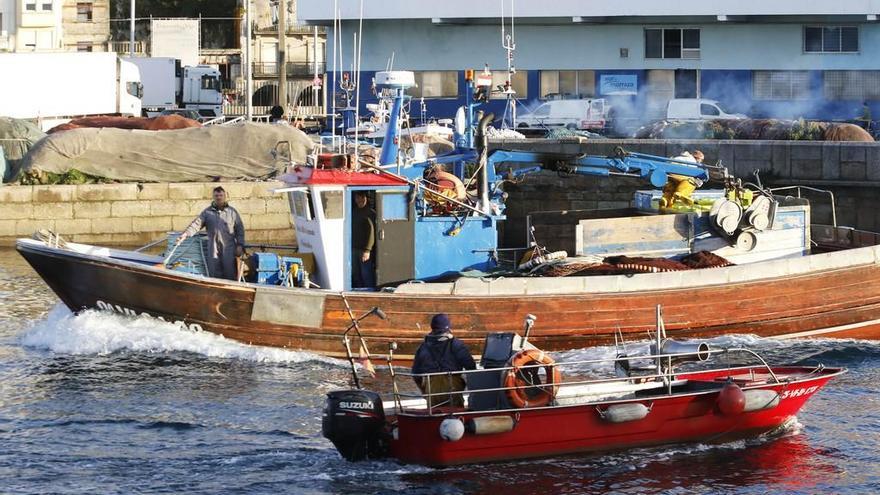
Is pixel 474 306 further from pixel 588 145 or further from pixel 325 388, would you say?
pixel 588 145

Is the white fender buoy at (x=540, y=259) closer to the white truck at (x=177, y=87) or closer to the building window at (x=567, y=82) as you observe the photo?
the building window at (x=567, y=82)

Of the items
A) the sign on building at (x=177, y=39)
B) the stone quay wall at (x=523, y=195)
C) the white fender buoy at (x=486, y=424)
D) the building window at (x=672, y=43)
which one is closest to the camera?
the white fender buoy at (x=486, y=424)

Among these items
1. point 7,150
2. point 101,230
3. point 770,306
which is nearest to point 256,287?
point 770,306

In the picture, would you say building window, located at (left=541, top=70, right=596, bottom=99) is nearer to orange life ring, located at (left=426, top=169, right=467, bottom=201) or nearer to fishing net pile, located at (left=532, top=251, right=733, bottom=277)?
orange life ring, located at (left=426, top=169, right=467, bottom=201)

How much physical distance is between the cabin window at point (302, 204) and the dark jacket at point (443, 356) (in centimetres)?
454

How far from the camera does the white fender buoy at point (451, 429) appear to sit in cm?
1260

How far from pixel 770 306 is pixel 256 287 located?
630cm

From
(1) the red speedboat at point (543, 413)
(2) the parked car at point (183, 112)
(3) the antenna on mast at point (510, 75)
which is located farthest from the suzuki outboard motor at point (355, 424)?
(2) the parked car at point (183, 112)

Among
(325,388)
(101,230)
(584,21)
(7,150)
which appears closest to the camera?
(325,388)

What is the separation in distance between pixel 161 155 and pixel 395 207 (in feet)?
44.6

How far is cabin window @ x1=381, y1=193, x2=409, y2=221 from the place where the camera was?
17.2 metres

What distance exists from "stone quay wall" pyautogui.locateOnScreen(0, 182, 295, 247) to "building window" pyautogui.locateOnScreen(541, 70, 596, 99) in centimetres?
1807

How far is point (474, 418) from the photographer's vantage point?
12750 millimetres

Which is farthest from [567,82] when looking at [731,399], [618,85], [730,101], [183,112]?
[731,399]
